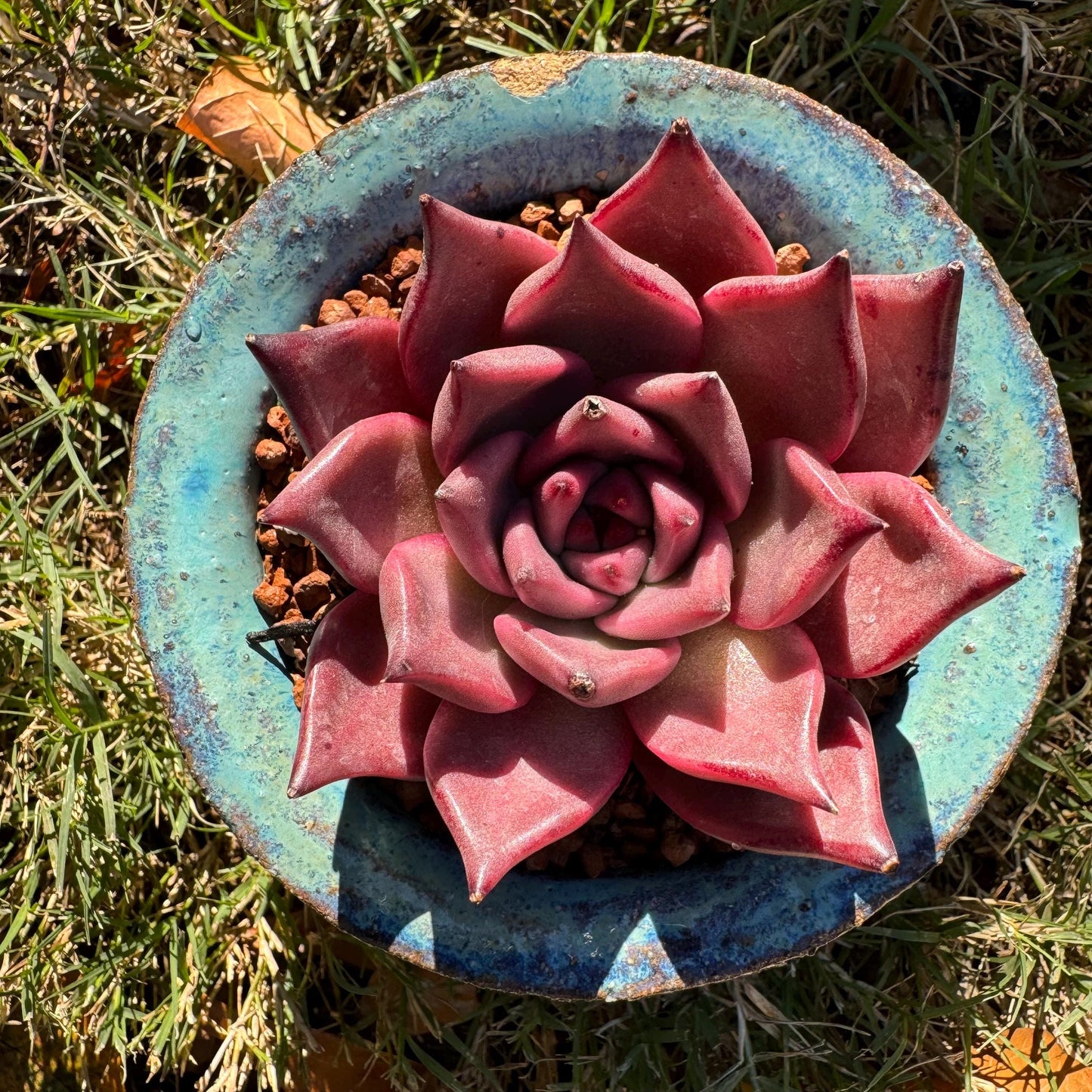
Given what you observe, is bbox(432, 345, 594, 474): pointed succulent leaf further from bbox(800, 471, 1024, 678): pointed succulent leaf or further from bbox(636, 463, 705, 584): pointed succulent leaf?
bbox(800, 471, 1024, 678): pointed succulent leaf

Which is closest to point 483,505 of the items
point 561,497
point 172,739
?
point 561,497

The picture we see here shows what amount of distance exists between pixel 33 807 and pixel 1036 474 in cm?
153

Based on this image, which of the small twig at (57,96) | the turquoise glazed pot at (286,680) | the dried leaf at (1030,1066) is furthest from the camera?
the small twig at (57,96)

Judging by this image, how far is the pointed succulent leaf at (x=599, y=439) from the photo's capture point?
987mm

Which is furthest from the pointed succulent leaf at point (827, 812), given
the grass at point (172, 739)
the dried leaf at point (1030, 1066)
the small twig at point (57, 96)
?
the small twig at point (57, 96)

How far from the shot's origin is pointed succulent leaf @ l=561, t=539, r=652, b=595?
1049mm

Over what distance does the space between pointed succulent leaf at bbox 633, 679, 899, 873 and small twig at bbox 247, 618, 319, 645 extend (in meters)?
0.40

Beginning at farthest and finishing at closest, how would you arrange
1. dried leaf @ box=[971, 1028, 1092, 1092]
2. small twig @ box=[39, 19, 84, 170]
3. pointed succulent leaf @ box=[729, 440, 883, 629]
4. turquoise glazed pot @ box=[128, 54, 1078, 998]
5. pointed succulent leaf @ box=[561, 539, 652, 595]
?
1. small twig @ box=[39, 19, 84, 170]
2. dried leaf @ box=[971, 1028, 1092, 1092]
3. turquoise glazed pot @ box=[128, 54, 1078, 998]
4. pointed succulent leaf @ box=[561, 539, 652, 595]
5. pointed succulent leaf @ box=[729, 440, 883, 629]

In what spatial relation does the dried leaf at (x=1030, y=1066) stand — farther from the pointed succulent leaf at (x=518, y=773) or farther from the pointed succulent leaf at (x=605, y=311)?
the pointed succulent leaf at (x=605, y=311)

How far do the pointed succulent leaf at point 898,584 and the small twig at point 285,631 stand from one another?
497 mm

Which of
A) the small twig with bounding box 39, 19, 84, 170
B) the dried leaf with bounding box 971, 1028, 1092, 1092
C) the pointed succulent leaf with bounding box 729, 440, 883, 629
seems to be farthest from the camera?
the small twig with bounding box 39, 19, 84, 170

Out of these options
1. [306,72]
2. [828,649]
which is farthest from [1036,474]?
[306,72]

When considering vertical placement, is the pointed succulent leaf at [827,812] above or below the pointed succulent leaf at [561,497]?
below

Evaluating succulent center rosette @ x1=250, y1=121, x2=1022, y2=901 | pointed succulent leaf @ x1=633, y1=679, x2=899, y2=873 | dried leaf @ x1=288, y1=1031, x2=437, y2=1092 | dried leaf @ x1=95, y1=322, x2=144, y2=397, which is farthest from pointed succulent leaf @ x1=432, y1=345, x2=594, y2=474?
dried leaf @ x1=288, y1=1031, x2=437, y2=1092
